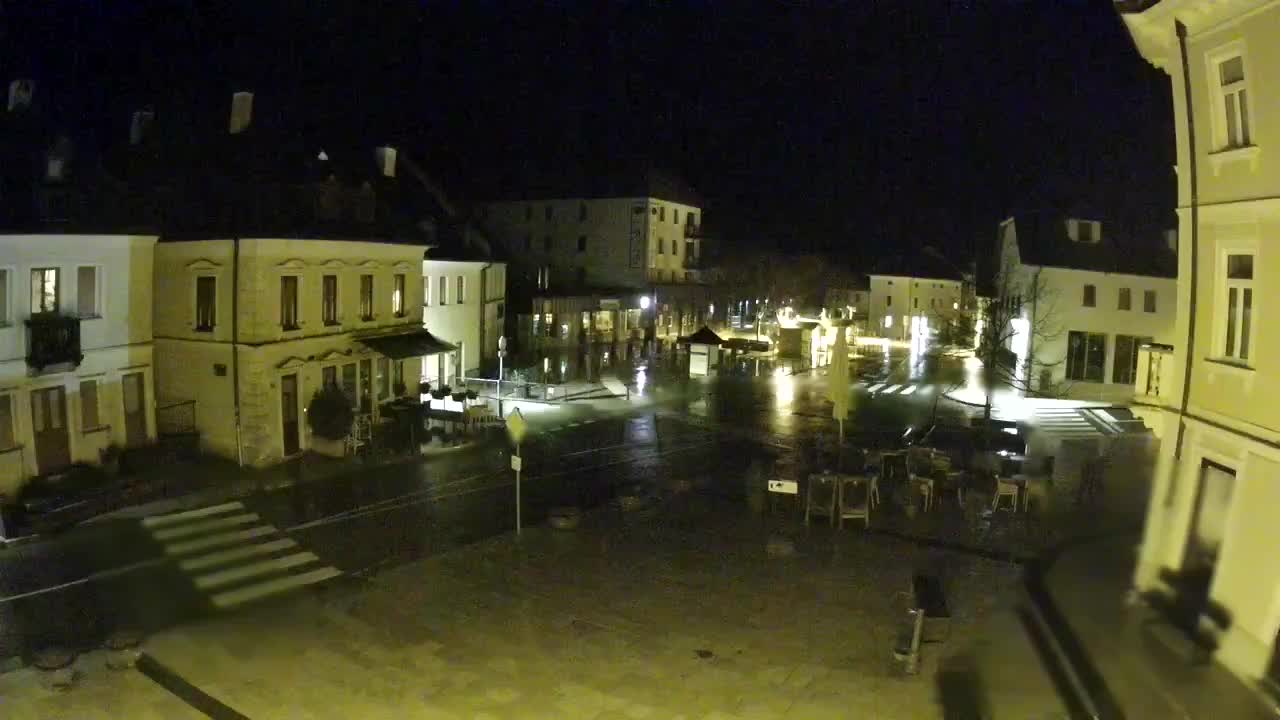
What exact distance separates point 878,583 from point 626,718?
5.72 meters

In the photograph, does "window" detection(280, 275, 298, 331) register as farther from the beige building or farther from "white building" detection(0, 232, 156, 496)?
"white building" detection(0, 232, 156, 496)

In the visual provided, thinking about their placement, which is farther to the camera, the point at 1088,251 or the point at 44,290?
the point at 1088,251

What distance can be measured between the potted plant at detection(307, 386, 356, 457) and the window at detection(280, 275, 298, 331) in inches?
76.2

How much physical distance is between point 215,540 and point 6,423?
233 inches

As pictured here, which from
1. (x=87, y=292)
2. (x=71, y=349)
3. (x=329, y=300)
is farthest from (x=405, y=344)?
(x=71, y=349)

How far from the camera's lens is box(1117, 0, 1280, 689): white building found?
430 inches

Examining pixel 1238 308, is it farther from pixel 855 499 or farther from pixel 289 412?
pixel 289 412

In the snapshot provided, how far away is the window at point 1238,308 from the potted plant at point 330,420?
63.9ft

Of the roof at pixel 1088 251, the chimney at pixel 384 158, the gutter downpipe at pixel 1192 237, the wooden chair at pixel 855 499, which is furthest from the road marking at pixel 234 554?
the roof at pixel 1088 251

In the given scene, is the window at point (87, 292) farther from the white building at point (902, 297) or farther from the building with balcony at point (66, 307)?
the white building at point (902, 297)

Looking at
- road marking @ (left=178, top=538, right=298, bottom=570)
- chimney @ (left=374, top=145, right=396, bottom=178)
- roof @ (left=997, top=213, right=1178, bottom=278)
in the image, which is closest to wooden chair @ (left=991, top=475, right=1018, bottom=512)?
road marking @ (left=178, top=538, right=298, bottom=570)

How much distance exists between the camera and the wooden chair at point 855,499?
17.5 meters

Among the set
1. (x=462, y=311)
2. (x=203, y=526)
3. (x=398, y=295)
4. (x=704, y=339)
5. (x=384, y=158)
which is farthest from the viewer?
(x=704, y=339)

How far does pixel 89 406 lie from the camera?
21391 mm
